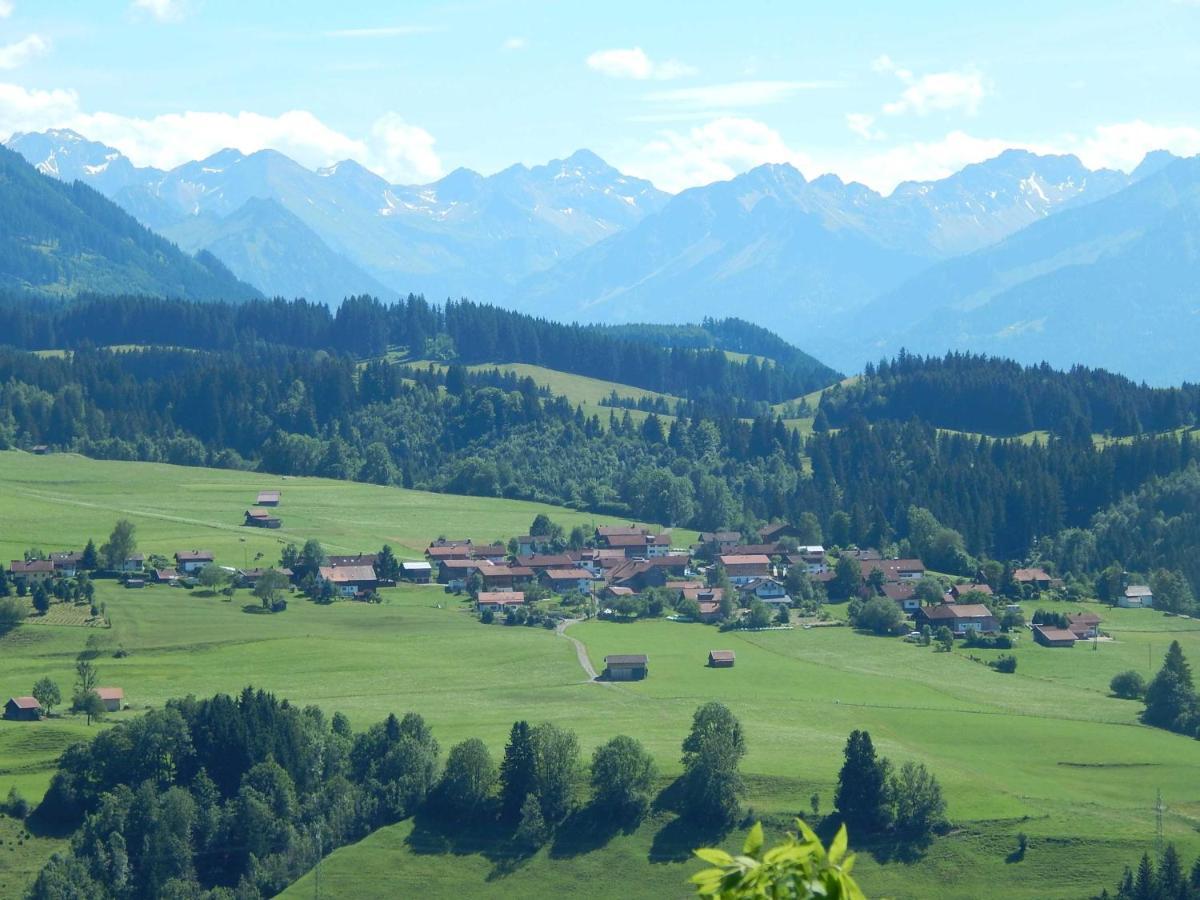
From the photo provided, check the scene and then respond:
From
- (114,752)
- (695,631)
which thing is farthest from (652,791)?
(695,631)

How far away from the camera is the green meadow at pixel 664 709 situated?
249 ft

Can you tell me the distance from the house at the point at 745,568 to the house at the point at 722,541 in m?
6.28

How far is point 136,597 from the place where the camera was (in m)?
122

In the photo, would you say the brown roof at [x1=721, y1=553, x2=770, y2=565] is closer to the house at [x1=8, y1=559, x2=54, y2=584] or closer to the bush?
the bush

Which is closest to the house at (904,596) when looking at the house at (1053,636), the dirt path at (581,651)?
the house at (1053,636)

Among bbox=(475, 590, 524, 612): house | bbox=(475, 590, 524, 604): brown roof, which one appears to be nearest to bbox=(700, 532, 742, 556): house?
bbox=(475, 590, 524, 604): brown roof

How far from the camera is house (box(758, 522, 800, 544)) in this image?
16788 cm

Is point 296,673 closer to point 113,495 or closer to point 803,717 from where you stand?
point 803,717

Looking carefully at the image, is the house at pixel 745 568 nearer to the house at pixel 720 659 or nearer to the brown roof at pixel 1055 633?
the brown roof at pixel 1055 633

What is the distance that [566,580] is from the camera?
143m

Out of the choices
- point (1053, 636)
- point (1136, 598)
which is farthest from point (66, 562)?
point (1136, 598)

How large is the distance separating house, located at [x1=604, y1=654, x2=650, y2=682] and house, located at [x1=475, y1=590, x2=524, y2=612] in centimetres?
2293

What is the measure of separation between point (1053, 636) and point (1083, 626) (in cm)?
433

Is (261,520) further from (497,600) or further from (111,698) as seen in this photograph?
(111,698)
